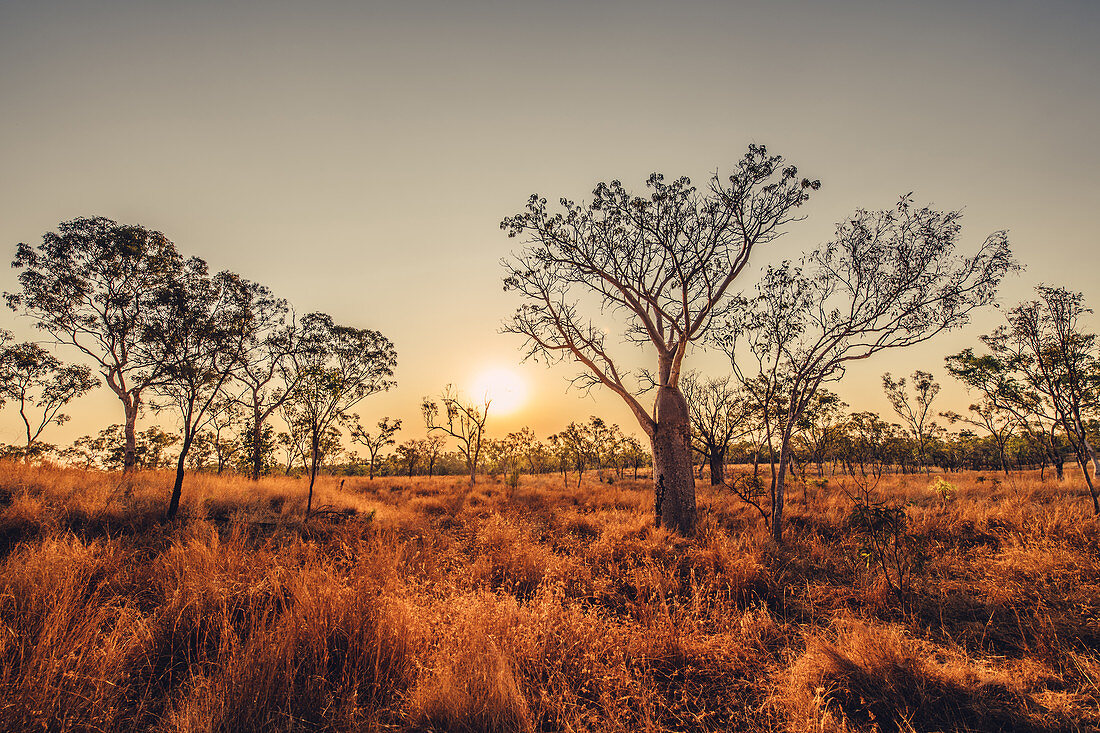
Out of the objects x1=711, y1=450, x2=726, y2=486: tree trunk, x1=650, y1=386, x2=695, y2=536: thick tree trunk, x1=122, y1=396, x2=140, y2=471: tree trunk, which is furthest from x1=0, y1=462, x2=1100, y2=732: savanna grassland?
x1=711, y1=450, x2=726, y2=486: tree trunk

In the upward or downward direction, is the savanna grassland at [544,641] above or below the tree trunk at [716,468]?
above

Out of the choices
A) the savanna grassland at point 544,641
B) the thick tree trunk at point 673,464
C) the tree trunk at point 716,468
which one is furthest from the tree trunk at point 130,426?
the tree trunk at point 716,468

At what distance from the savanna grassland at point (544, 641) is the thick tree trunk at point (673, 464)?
2.19m

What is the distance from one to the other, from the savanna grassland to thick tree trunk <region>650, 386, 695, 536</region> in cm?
219

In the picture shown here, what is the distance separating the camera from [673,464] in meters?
8.58

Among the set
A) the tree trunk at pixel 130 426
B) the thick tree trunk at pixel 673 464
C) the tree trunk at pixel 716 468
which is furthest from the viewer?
the tree trunk at pixel 716 468

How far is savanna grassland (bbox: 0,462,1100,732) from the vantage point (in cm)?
249

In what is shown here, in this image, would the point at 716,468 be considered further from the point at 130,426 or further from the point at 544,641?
the point at 130,426

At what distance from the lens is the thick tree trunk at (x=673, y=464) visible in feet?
27.4

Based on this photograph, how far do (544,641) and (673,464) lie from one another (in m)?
6.08

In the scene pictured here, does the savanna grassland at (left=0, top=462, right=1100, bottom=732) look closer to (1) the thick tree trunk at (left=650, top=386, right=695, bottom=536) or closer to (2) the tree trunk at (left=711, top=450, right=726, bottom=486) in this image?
(1) the thick tree trunk at (left=650, top=386, right=695, bottom=536)

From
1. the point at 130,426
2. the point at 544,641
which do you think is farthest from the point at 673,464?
the point at 130,426

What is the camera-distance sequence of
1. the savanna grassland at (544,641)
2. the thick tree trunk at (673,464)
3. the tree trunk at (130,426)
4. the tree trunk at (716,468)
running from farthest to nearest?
1. the tree trunk at (716,468)
2. the tree trunk at (130,426)
3. the thick tree trunk at (673,464)
4. the savanna grassland at (544,641)

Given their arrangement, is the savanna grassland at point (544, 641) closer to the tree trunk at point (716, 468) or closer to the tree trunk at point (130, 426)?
the tree trunk at point (130, 426)
